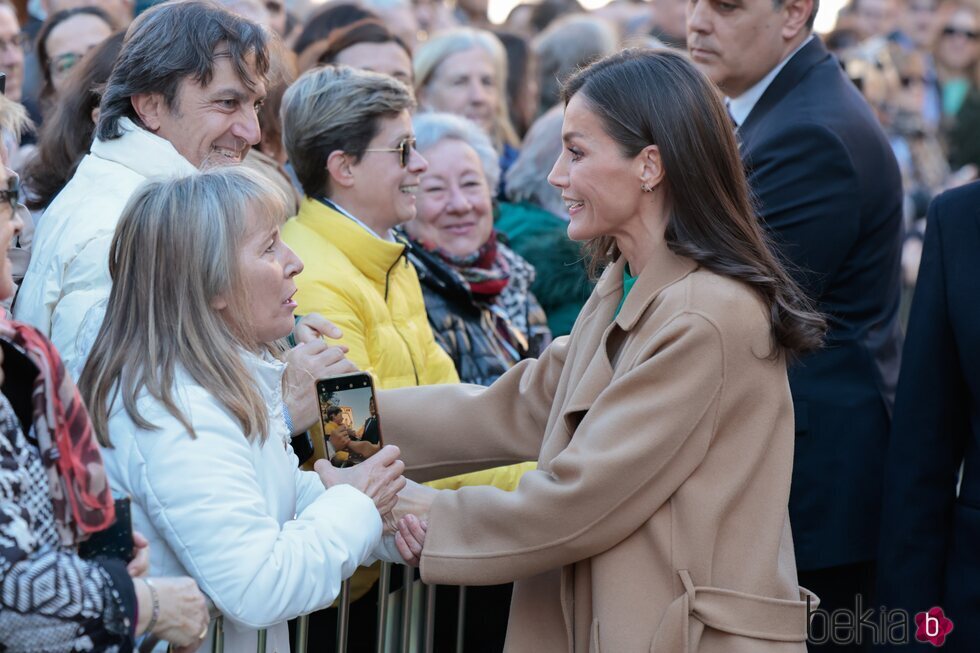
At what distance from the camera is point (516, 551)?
271 centimetres

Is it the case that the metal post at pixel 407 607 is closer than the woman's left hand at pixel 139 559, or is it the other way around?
the woman's left hand at pixel 139 559

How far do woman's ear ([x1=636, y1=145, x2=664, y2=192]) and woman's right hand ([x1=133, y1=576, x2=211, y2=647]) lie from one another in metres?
1.32

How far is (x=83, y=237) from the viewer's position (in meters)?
2.93

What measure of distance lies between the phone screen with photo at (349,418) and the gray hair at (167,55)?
0.93m

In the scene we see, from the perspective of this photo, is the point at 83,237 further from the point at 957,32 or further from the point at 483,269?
the point at 957,32

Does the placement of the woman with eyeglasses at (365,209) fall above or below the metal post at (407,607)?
above

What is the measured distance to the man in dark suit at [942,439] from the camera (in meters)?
2.96

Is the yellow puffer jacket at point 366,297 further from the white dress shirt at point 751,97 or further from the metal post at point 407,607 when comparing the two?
the white dress shirt at point 751,97

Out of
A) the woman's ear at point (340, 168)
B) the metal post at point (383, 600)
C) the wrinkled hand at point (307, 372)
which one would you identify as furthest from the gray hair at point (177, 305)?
the woman's ear at point (340, 168)

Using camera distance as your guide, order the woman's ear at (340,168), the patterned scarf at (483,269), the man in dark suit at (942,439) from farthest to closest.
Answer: the patterned scarf at (483,269)
the woman's ear at (340,168)
the man in dark suit at (942,439)

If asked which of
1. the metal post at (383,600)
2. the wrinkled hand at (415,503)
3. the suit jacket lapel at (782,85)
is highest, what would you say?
the suit jacket lapel at (782,85)

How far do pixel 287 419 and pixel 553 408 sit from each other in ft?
2.20

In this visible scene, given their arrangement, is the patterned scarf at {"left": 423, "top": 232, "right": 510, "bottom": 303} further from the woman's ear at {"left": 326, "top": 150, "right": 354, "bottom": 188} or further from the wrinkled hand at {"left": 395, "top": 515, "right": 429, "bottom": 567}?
the wrinkled hand at {"left": 395, "top": 515, "right": 429, "bottom": 567}

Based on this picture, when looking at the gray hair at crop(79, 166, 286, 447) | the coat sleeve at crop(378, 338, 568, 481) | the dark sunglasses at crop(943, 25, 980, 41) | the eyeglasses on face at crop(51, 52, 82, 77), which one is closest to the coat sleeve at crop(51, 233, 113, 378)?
the gray hair at crop(79, 166, 286, 447)
